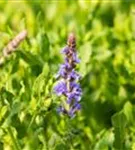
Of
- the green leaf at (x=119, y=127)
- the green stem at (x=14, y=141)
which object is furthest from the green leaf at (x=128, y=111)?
the green stem at (x=14, y=141)

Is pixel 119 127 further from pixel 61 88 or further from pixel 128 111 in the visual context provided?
pixel 61 88

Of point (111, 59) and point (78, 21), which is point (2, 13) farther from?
point (111, 59)

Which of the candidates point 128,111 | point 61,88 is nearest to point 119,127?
point 128,111

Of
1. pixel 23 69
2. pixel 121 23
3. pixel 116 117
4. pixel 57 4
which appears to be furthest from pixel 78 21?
pixel 116 117

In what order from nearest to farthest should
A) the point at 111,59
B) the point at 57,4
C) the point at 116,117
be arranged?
the point at 116,117 → the point at 111,59 → the point at 57,4

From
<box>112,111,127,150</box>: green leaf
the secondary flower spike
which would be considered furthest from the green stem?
<box>112,111,127,150</box>: green leaf

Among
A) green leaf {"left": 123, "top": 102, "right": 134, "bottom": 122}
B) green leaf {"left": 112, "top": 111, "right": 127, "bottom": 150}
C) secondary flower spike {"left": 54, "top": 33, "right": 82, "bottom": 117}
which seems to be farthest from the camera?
green leaf {"left": 123, "top": 102, "right": 134, "bottom": 122}

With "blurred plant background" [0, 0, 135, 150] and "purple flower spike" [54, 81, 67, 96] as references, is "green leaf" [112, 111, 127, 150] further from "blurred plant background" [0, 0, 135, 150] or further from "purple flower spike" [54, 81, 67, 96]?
"purple flower spike" [54, 81, 67, 96]
